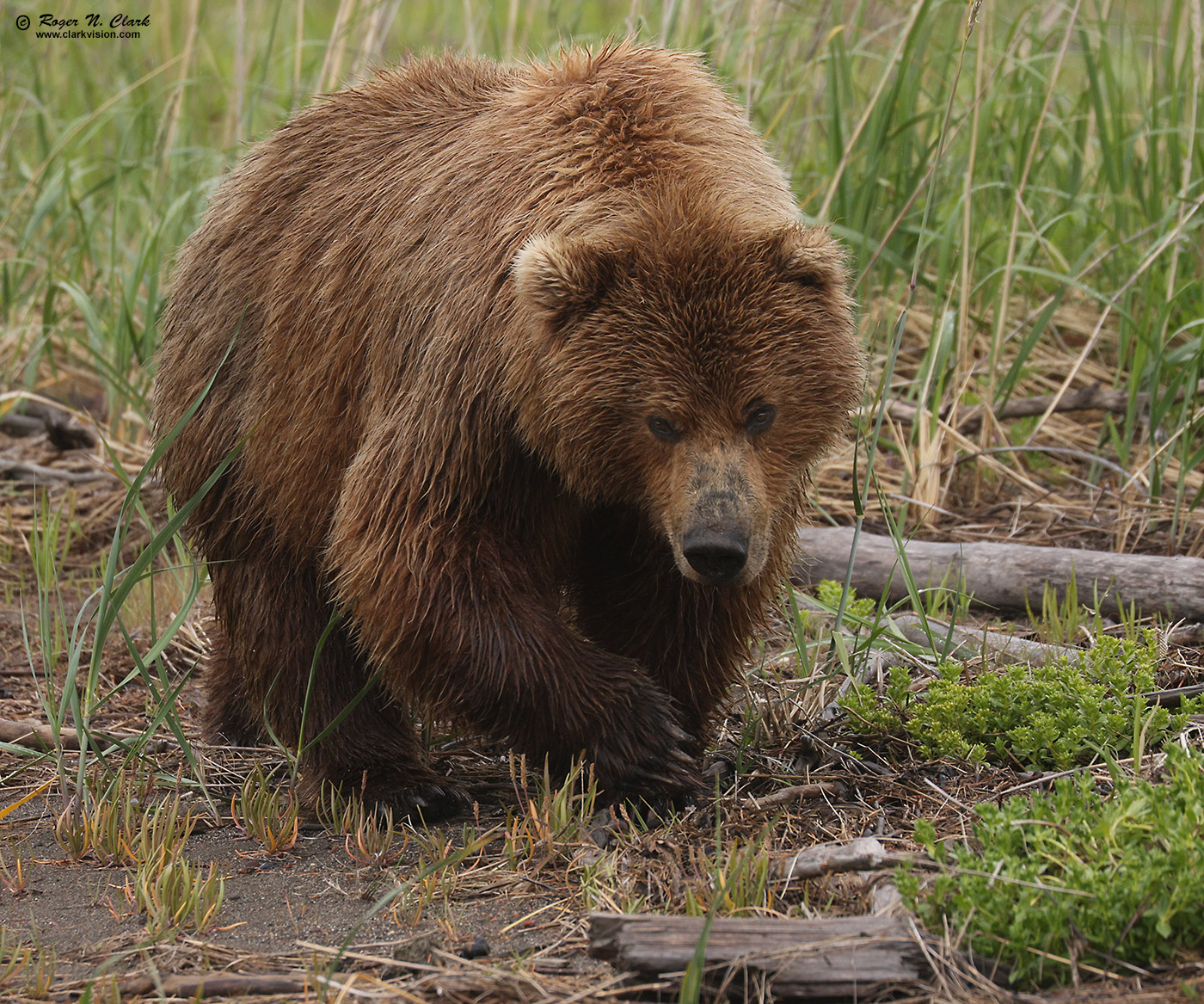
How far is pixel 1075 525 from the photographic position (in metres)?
4.94

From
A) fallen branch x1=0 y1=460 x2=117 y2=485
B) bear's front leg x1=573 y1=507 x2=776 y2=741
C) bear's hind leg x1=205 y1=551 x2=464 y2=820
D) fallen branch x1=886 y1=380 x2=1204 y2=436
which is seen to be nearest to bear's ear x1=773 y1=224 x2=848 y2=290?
bear's front leg x1=573 y1=507 x2=776 y2=741

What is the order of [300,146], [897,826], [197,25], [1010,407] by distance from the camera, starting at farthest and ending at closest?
[197,25], [1010,407], [300,146], [897,826]

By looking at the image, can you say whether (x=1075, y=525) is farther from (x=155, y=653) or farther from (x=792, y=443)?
(x=155, y=653)

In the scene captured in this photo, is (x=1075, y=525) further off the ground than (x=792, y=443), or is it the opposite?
(x=792, y=443)

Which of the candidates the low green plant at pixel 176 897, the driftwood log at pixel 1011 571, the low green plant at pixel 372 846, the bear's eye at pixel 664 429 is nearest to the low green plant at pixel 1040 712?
the driftwood log at pixel 1011 571

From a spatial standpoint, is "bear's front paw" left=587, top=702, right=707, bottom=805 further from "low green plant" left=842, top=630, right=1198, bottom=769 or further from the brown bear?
"low green plant" left=842, top=630, right=1198, bottom=769

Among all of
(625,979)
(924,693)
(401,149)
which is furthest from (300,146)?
(625,979)

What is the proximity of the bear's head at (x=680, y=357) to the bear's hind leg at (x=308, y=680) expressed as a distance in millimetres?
1014

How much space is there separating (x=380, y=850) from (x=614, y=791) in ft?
1.75

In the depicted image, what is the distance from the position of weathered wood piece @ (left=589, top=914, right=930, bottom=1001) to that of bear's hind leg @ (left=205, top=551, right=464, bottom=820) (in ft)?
4.42

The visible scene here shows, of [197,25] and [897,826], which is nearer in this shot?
[897,826]

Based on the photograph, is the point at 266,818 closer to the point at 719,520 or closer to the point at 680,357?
the point at 719,520

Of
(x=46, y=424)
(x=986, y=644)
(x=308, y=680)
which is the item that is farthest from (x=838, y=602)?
(x=46, y=424)

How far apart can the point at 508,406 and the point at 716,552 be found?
1.97ft
